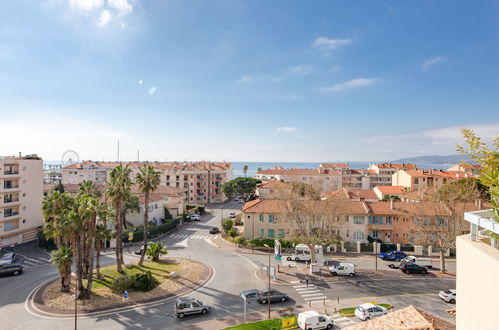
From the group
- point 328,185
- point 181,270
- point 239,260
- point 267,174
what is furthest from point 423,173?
point 181,270

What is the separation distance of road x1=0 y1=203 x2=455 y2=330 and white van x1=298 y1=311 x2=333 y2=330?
5139mm

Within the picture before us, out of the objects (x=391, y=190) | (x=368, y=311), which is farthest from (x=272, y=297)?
(x=391, y=190)

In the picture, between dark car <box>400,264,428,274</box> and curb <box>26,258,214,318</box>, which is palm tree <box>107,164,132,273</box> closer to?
curb <box>26,258,214,318</box>

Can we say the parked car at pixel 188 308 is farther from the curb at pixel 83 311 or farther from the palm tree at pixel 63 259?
the palm tree at pixel 63 259

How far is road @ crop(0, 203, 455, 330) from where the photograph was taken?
90.7ft

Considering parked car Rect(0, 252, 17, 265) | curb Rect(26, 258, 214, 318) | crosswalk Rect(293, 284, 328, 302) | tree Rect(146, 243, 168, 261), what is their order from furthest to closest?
tree Rect(146, 243, 168, 261) < parked car Rect(0, 252, 17, 265) < crosswalk Rect(293, 284, 328, 302) < curb Rect(26, 258, 214, 318)

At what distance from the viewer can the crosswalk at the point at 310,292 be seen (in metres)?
33.0

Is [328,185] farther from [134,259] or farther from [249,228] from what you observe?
[134,259]

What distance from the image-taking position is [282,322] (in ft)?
86.8

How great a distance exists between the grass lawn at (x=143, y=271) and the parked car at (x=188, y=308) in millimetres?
9998

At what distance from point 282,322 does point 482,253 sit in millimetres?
24043

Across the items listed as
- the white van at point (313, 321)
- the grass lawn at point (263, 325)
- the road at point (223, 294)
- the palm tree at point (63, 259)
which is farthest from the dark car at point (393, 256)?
the palm tree at point (63, 259)

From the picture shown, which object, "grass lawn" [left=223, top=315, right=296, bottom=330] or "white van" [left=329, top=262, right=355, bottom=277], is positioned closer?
"grass lawn" [left=223, top=315, right=296, bottom=330]

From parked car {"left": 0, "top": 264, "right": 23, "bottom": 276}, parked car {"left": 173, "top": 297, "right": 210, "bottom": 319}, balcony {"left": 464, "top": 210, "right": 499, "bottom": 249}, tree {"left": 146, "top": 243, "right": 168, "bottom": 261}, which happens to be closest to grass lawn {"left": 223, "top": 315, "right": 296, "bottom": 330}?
parked car {"left": 173, "top": 297, "right": 210, "bottom": 319}
